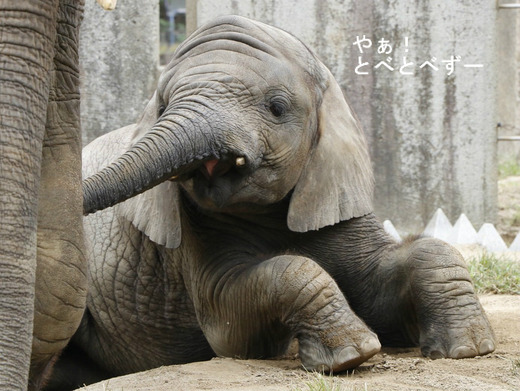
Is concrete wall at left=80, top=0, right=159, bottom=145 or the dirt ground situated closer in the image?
the dirt ground

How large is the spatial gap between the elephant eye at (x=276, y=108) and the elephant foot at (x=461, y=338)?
107cm

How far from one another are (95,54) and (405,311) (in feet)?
16.2

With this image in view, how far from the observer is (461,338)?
4.77m

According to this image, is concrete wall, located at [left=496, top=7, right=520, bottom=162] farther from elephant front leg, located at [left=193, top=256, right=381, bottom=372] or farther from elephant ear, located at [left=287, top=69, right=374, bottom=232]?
elephant front leg, located at [left=193, top=256, right=381, bottom=372]

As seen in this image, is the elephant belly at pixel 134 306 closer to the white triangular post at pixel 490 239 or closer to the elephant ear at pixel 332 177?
the elephant ear at pixel 332 177

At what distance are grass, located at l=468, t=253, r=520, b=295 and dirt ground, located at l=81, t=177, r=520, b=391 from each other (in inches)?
58.2

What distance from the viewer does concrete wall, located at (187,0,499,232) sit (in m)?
9.36

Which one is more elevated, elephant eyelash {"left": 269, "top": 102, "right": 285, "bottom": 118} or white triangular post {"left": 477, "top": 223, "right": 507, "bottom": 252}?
elephant eyelash {"left": 269, "top": 102, "right": 285, "bottom": 118}

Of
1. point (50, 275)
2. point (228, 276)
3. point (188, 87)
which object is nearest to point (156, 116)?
point (188, 87)

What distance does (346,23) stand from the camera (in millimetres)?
9422

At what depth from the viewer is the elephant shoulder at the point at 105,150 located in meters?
5.94

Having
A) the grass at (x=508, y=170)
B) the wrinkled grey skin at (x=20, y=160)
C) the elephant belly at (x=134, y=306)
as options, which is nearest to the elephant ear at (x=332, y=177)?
the elephant belly at (x=134, y=306)

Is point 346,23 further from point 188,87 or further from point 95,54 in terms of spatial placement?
point 188,87

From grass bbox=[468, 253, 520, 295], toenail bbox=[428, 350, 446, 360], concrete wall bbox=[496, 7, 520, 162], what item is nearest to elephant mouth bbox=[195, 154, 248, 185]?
toenail bbox=[428, 350, 446, 360]
